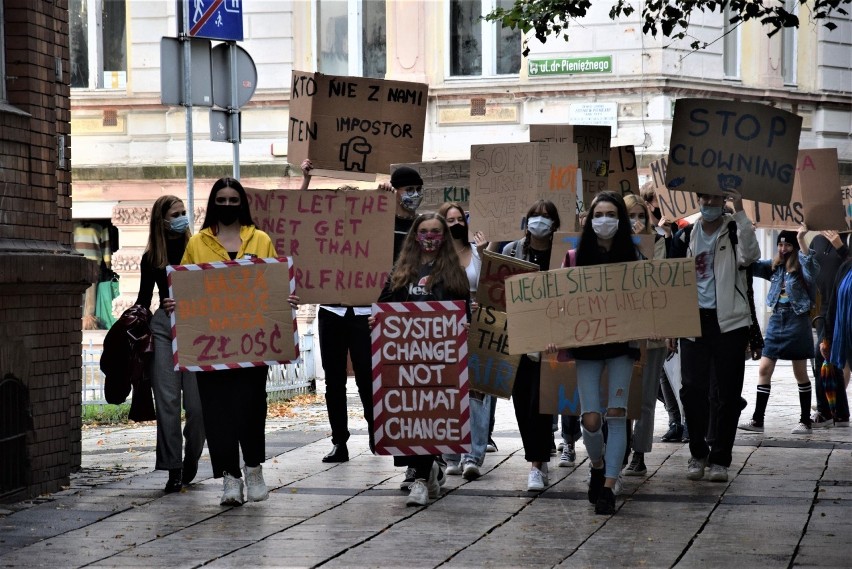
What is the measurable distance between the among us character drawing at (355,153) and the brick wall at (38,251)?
7.03ft

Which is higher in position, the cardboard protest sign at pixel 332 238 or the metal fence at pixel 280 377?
the cardboard protest sign at pixel 332 238

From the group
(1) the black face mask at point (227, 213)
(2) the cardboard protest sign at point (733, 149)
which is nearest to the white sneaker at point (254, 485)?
(1) the black face mask at point (227, 213)

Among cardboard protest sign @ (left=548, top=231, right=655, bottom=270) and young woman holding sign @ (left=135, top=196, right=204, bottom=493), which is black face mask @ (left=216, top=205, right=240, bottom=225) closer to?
young woman holding sign @ (left=135, top=196, right=204, bottom=493)

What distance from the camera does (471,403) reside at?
10.2m

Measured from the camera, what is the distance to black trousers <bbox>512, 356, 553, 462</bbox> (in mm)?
9477

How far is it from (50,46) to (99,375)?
708 cm

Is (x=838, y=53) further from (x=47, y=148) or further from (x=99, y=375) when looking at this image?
(x=47, y=148)

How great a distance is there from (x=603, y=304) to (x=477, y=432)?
6.03 feet

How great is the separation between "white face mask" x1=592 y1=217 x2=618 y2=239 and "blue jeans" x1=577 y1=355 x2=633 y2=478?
0.72m

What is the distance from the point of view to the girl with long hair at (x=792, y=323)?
42.5 feet

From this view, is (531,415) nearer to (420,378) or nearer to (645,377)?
(645,377)

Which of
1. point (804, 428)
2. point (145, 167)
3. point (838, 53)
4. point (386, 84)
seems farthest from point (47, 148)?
point (838, 53)

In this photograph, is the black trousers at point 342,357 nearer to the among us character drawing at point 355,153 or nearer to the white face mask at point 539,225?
the among us character drawing at point 355,153

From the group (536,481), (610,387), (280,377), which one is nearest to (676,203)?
(536,481)
